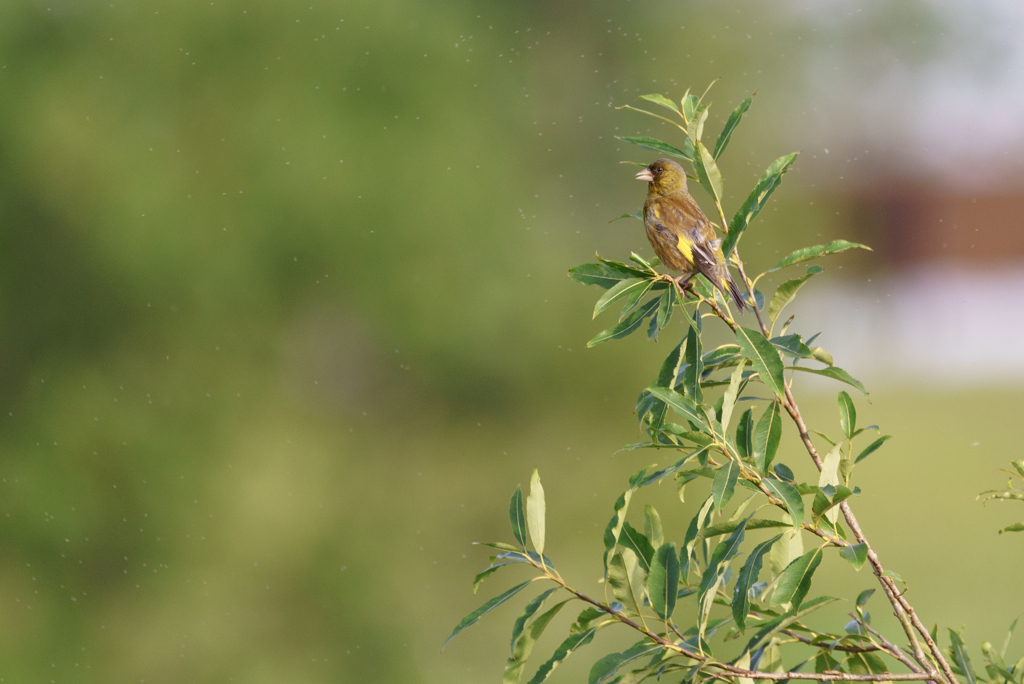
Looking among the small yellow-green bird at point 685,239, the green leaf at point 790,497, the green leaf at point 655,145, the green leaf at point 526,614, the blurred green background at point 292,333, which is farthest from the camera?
the blurred green background at point 292,333

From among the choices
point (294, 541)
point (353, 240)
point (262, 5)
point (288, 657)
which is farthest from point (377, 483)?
point (262, 5)

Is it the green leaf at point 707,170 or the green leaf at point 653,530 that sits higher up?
the green leaf at point 707,170

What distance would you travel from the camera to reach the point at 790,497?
2.20 ft

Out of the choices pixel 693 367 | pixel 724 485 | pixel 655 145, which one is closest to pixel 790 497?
pixel 724 485

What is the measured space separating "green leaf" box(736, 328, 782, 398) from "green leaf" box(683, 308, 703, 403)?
2.6 inches

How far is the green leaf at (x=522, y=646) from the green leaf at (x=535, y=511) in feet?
0.19

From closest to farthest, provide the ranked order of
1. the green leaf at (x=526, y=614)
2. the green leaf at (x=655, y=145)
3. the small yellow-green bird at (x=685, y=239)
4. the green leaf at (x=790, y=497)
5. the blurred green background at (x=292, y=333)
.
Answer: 1. the green leaf at (x=790, y=497)
2. the green leaf at (x=526, y=614)
3. the green leaf at (x=655, y=145)
4. the small yellow-green bird at (x=685, y=239)
5. the blurred green background at (x=292, y=333)

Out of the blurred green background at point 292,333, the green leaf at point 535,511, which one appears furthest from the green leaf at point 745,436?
the blurred green background at point 292,333

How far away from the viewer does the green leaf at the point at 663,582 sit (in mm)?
746

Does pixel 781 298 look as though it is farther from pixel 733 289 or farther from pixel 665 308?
pixel 733 289

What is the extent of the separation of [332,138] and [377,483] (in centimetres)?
107

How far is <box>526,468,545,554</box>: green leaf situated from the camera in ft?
2.61

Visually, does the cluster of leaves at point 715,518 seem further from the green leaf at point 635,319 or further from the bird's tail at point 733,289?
the bird's tail at point 733,289

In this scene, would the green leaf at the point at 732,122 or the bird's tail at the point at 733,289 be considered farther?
the bird's tail at the point at 733,289
